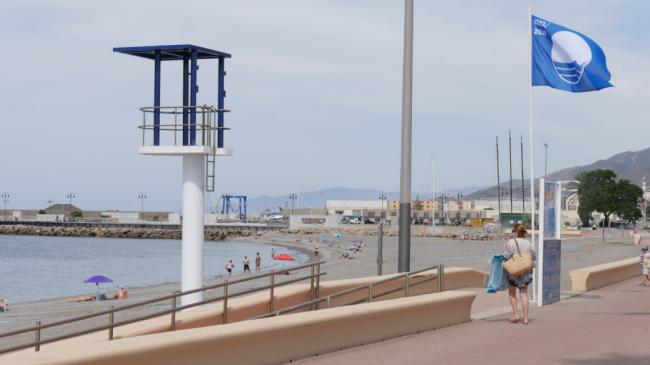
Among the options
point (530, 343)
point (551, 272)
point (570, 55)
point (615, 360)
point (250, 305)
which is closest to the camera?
point (615, 360)

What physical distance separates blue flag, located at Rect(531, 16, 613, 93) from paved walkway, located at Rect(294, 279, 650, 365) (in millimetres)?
4501

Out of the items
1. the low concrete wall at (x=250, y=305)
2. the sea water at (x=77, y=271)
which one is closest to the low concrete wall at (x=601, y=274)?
the low concrete wall at (x=250, y=305)

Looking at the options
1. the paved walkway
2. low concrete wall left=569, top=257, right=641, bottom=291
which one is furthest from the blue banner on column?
low concrete wall left=569, top=257, right=641, bottom=291

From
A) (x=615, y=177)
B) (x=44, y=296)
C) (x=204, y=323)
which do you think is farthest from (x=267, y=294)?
(x=615, y=177)

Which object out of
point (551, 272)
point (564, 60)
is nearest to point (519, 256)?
point (551, 272)

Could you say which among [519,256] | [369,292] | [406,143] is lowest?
[369,292]

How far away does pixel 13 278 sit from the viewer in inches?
2603

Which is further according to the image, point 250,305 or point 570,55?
point 570,55

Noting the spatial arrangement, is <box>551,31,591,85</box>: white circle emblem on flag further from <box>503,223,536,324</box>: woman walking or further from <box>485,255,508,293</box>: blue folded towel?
<box>503,223,536,324</box>: woman walking

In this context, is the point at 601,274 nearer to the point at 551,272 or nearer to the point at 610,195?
the point at 551,272

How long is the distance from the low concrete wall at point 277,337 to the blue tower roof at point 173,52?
6.25 meters

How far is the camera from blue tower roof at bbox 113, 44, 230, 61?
17.0 metres

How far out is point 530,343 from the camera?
12.5 meters

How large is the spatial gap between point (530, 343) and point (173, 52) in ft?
27.7
